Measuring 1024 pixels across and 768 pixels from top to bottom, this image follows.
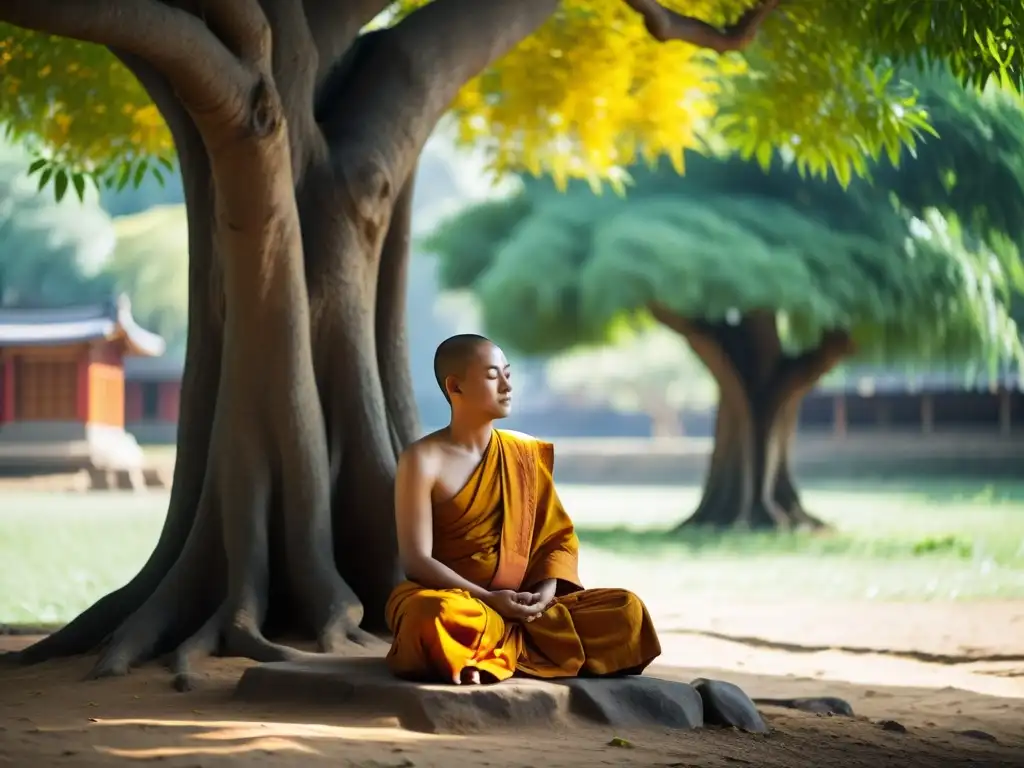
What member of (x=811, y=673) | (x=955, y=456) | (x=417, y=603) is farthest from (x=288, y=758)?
(x=955, y=456)

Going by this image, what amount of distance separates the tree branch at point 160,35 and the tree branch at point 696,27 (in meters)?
2.28

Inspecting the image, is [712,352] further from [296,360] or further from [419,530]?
[419,530]

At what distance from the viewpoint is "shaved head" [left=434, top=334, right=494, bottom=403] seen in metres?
5.16

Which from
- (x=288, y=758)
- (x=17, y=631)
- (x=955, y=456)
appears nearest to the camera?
(x=288, y=758)

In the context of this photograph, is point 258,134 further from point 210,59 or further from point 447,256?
point 447,256

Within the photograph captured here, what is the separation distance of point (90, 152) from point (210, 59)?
18.8ft

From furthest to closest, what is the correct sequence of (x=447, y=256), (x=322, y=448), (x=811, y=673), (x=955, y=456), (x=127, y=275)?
(x=127, y=275) → (x=955, y=456) → (x=447, y=256) → (x=811, y=673) → (x=322, y=448)

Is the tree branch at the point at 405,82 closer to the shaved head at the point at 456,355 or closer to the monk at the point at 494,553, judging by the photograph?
the shaved head at the point at 456,355

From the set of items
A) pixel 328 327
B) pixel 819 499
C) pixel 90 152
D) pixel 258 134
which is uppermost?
pixel 90 152

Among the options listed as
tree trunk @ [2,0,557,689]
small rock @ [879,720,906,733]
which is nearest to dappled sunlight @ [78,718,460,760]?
tree trunk @ [2,0,557,689]

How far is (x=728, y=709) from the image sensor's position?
5172 millimetres

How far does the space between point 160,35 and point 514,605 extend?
2190mm

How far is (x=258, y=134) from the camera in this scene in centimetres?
561

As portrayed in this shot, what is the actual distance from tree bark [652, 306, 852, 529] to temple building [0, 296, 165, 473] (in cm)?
1232
